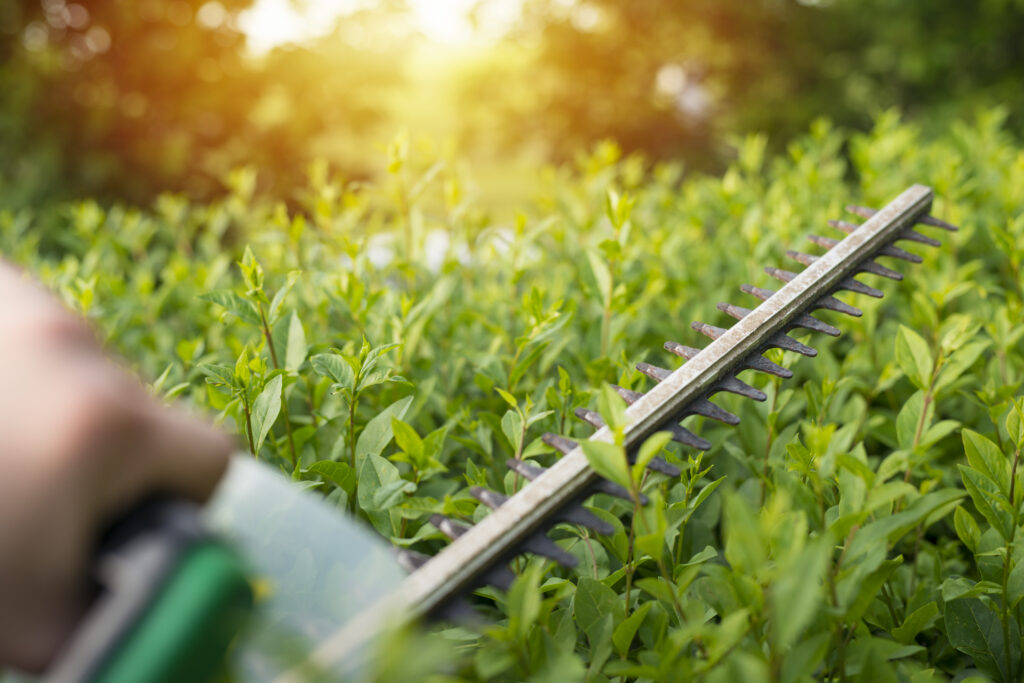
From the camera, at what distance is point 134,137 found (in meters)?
8.23

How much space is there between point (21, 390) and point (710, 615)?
92 cm

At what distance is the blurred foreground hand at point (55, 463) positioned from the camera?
597 mm

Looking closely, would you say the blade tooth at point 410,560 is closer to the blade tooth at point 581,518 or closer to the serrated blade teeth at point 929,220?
the blade tooth at point 581,518

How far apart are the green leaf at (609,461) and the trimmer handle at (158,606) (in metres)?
0.46

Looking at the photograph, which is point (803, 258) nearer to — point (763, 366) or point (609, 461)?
point (763, 366)

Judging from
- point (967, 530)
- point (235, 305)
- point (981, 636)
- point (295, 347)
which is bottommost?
point (981, 636)

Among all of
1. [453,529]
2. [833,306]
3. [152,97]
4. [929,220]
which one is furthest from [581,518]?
[152,97]

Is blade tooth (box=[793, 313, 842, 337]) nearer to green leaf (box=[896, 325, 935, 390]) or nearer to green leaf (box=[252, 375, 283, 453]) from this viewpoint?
green leaf (box=[896, 325, 935, 390])

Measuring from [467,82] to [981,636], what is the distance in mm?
15146

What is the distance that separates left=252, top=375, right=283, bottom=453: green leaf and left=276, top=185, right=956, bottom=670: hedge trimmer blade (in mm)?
361

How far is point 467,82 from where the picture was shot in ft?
49.3

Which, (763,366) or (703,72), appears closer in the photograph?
(763,366)

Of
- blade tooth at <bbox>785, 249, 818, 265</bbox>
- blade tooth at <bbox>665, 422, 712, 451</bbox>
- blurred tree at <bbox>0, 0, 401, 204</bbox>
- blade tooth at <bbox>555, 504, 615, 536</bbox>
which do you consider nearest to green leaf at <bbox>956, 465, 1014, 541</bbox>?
blade tooth at <bbox>665, 422, 712, 451</bbox>

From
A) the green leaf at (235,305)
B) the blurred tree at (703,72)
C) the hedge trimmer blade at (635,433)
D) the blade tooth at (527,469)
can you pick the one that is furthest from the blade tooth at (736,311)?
the blurred tree at (703,72)
